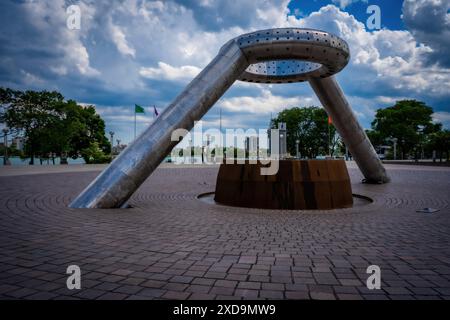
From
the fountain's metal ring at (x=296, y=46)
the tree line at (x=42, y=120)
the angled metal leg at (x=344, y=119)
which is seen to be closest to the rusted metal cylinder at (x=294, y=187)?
the fountain's metal ring at (x=296, y=46)

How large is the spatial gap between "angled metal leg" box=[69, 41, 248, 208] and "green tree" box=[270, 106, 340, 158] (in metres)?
59.2

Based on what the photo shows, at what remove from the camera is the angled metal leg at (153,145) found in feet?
25.3

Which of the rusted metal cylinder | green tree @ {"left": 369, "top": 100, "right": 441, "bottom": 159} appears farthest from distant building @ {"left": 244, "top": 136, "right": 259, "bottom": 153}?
green tree @ {"left": 369, "top": 100, "right": 441, "bottom": 159}

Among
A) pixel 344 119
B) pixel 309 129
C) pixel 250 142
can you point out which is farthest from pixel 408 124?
pixel 344 119

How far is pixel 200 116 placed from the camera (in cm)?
896

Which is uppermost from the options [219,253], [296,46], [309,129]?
[309,129]

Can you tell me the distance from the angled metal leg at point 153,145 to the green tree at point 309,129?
5925 cm

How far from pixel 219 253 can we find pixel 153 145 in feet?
14.9

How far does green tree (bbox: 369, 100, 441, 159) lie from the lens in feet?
192

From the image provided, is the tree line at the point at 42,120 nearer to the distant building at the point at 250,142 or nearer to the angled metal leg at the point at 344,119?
the distant building at the point at 250,142

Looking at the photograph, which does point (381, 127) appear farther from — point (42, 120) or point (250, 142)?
point (42, 120)

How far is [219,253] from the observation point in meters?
4.32
